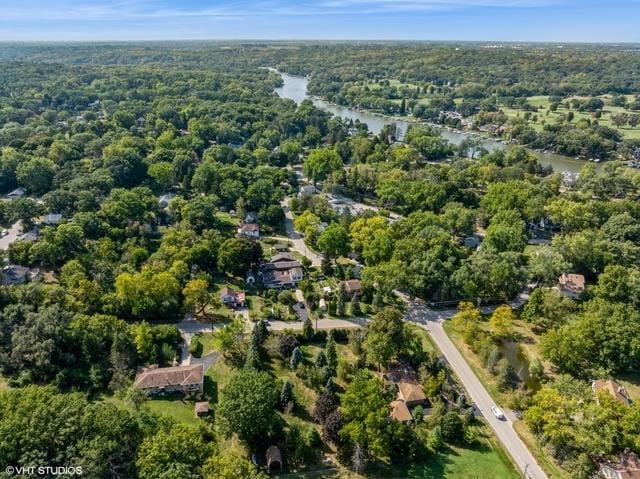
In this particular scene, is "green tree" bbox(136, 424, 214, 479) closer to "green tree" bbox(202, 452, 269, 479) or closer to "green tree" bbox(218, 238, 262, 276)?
"green tree" bbox(202, 452, 269, 479)

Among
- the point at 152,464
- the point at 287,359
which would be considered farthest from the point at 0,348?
the point at 287,359

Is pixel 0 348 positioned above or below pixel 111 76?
below

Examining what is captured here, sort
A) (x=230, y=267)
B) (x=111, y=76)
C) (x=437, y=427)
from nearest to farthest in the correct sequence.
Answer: (x=437, y=427)
(x=230, y=267)
(x=111, y=76)

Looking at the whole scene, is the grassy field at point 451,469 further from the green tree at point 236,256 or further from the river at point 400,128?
the river at point 400,128

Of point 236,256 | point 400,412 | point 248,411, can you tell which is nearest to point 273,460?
point 248,411

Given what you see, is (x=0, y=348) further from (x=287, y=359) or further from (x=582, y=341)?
(x=582, y=341)

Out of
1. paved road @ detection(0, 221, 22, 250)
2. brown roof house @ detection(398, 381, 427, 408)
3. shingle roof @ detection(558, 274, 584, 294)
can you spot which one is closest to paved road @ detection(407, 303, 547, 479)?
brown roof house @ detection(398, 381, 427, 408)

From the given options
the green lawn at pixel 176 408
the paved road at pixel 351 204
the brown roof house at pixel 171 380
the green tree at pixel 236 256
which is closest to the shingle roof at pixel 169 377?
the brown roof house at pixel 171 380
